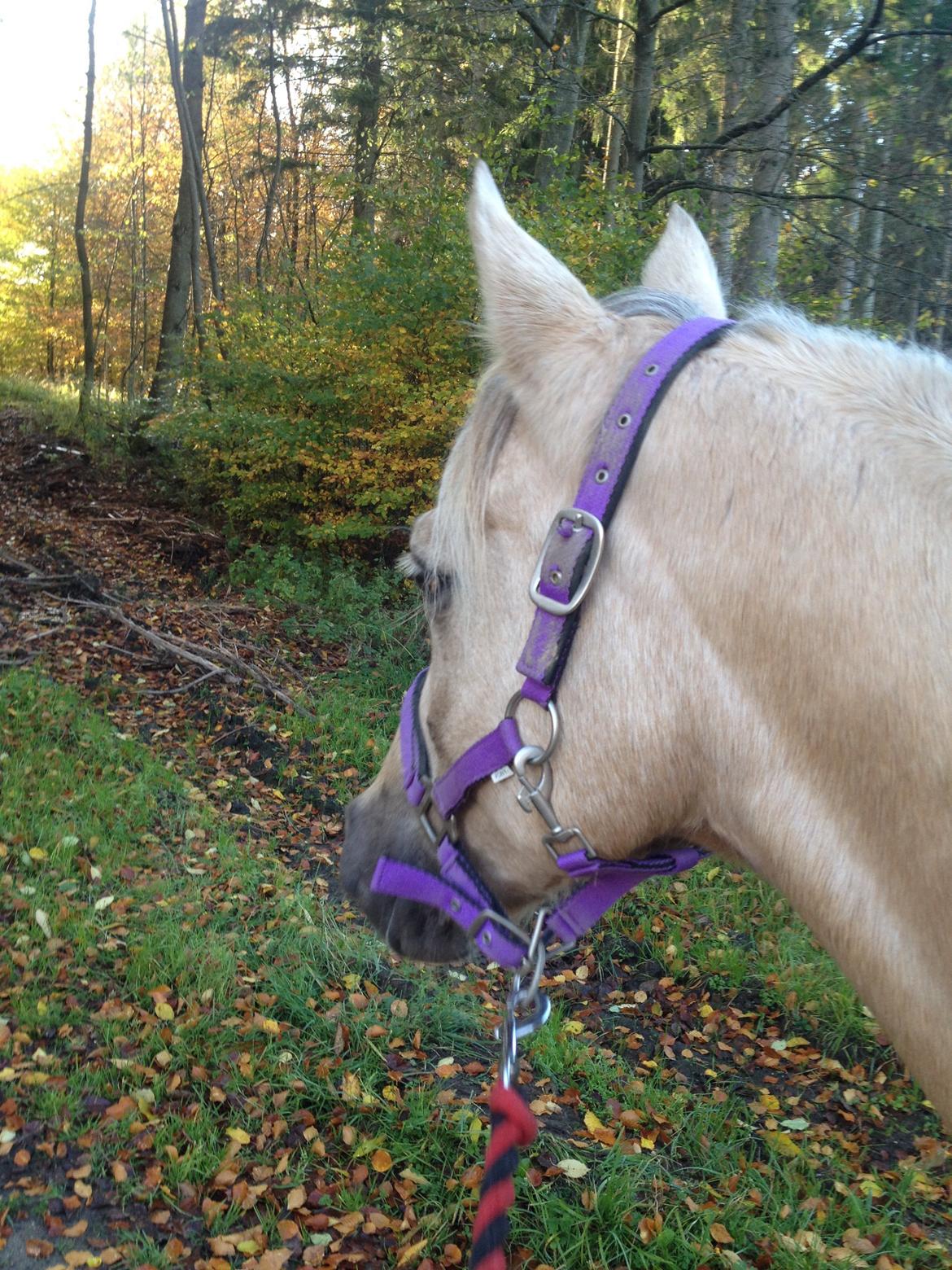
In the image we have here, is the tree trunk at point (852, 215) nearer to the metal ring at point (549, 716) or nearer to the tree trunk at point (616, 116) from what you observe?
the tree trunk at point (616, 116)

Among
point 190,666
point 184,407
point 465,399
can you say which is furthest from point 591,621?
point 184,407

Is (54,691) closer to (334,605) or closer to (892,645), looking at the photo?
(334,605)

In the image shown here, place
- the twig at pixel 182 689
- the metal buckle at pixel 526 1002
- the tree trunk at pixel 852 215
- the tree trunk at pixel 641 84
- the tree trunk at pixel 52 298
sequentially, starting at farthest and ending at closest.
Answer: the tree trunk at pixel 52 298, the tree trunk at pixel 641 84, the tree trunk at pixel 852 215, the twig at pixel 182 689, the metal buckle at pixel 526 1002

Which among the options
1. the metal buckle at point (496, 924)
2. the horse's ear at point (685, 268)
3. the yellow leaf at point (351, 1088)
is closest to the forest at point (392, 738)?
the yellow leaf at point (351, 1088)

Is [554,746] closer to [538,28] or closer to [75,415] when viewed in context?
[538,28]

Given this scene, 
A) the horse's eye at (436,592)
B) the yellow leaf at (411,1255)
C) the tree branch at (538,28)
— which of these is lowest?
the yellow leaf at (411,1255)

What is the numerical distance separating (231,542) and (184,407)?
6.92 feet

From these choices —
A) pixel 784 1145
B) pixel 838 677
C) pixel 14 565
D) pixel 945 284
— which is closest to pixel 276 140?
pixel 14 565

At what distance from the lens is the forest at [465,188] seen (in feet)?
26.6

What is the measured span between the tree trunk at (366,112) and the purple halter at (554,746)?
8694 millimetres

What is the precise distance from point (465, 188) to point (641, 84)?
2.54 meters

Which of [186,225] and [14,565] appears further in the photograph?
[186,225]

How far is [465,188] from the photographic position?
951 cm

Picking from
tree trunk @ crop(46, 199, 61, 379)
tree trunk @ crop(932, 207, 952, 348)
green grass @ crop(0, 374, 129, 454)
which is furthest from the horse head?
tree trunk @ crop(46, 199, 61, 379)
